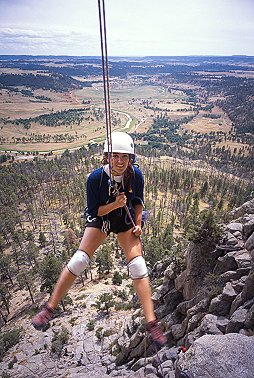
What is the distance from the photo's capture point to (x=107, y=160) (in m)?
4.43

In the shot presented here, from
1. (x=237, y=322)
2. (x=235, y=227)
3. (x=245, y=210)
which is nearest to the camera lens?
(x=237, y=322)

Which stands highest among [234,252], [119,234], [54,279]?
[119,234]

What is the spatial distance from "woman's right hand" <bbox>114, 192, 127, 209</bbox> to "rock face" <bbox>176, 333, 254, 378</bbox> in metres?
3.34

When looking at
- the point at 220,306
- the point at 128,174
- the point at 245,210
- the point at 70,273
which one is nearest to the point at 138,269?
the point at 70,273

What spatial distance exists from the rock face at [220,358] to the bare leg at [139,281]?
5.95 feet

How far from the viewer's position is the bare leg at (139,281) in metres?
4.08

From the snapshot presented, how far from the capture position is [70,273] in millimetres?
4203

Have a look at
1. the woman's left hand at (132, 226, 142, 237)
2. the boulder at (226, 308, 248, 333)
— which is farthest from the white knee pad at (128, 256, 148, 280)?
the boulder at (226, 308, 248, 333)

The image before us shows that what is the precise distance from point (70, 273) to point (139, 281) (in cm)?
107

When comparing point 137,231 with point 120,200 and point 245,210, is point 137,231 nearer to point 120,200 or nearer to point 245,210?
point 120,200

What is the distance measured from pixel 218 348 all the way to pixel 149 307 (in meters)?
2.28

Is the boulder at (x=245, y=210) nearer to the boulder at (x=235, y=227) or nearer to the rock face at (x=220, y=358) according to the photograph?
the boulder at (x=235, y=227)

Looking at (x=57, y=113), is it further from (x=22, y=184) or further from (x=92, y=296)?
(x=92, y=296)

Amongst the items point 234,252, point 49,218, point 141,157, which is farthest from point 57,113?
point 234,252
